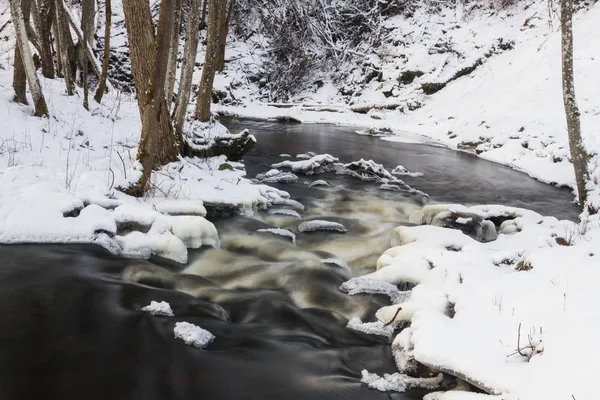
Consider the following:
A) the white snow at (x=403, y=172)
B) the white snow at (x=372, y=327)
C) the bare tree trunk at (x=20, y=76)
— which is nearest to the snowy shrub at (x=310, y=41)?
the white snow at (x=403, y=172)

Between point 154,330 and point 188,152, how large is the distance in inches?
220

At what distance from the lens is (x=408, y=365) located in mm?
3424

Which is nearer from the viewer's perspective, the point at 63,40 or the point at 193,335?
the point at 193,335

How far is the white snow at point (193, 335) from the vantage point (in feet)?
11.4

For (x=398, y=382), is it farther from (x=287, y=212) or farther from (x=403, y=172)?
(x=403, y=172)

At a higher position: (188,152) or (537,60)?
(537,60)

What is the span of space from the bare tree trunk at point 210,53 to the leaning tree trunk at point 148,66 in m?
3.33

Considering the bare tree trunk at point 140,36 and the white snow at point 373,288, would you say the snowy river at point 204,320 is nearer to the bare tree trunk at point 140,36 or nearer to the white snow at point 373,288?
the white snow at point 373,288

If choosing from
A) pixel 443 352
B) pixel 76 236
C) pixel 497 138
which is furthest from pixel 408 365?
pixel 497 138

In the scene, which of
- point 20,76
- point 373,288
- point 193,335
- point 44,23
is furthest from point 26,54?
point 373,288

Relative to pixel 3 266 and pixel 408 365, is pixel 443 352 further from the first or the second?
pixel 3 266

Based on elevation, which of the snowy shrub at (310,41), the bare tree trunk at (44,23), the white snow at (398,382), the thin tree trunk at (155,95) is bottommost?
the white snow at (398,382)

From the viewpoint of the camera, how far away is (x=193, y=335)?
351 cm

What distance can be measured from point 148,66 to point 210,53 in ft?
11.4
